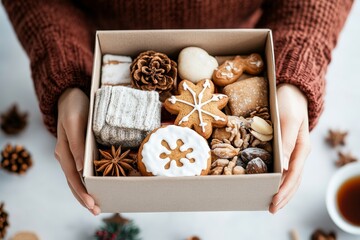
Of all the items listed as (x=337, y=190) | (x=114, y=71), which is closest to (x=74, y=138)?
(x=114, y=71)

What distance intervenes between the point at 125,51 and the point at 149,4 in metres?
0.13

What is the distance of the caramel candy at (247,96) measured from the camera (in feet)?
2.48

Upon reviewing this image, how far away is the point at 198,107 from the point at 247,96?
8 cm

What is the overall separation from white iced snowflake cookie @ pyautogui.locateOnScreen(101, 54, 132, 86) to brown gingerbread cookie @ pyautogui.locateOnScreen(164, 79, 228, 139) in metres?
0.09

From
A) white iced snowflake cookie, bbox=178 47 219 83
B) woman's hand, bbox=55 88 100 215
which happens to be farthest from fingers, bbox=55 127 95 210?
white iced snowflake cookie, bbox=178 47 219 83

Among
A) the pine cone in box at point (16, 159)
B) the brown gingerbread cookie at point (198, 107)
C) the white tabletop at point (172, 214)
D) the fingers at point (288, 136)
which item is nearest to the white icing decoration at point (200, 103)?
the brown gingerbread cookie at point (198, 107)

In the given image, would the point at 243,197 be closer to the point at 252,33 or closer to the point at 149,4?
the point at 252,33

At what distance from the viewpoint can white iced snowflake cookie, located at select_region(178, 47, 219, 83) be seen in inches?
30.5

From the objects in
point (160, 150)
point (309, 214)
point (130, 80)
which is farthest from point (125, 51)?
point (309, 214)

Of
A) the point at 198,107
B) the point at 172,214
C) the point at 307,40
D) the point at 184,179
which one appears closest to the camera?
the point at 184,179

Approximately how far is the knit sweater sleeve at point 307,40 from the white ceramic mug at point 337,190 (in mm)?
234

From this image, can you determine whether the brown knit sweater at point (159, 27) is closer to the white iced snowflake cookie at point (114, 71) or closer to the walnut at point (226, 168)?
the white iced snowflake cookie at point (114, 71)

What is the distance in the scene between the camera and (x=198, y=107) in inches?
29.2

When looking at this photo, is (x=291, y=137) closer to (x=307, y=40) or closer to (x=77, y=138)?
(x=307, y=40)
